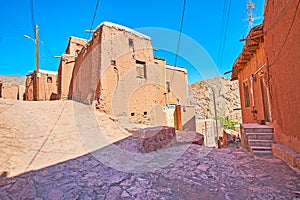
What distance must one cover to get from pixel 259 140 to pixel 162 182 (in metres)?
3.35

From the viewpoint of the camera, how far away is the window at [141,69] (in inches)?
423

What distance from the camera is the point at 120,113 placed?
907 centimetres

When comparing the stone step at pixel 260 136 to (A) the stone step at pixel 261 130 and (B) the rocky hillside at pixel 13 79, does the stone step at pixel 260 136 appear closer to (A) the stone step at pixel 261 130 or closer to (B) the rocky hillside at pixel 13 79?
(A) the stone step at pixel 261 130

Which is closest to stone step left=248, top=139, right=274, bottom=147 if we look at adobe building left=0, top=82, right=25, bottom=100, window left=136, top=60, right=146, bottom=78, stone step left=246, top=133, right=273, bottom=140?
stone step left=246, top=133, right=273, bottom=140

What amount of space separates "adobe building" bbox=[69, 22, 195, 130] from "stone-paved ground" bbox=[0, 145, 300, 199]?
16.0 feet

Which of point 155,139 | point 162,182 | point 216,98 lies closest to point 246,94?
point 155,139

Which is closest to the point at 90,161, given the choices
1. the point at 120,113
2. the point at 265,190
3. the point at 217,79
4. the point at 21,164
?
the point at 21,164

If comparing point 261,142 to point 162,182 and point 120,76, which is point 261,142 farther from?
point 120,76

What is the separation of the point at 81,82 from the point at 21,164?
300 inches

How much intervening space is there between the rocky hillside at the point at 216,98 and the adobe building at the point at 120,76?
16.9m

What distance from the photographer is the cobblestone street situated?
304 cm

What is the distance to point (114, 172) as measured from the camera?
153 inches

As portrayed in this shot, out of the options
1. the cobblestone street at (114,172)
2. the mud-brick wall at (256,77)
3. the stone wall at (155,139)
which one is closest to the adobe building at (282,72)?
Answer: the mud-brick wall at (256,77)

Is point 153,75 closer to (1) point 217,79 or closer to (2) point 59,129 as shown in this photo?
(2) point 59,129
